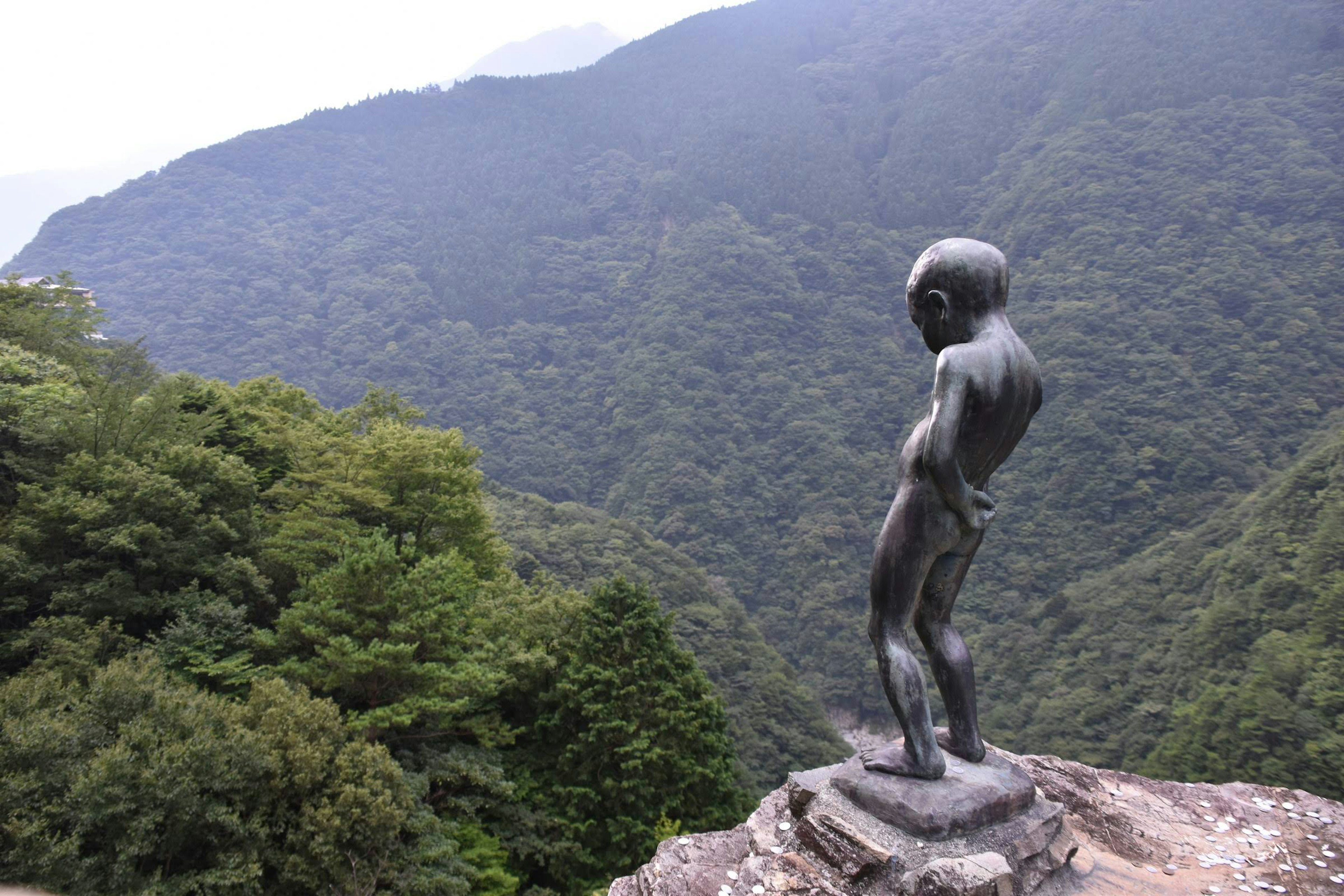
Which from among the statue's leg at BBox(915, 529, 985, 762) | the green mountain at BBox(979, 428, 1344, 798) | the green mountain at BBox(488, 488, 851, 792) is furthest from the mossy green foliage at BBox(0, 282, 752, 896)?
the green mountain at BBox(979, 428, 1344, 798)

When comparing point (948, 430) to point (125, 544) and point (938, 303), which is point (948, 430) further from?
point (125, 544)

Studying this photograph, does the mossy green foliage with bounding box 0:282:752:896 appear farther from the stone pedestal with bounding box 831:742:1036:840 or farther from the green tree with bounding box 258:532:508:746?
the stone pedestal with bounding box 831:742:1036:840

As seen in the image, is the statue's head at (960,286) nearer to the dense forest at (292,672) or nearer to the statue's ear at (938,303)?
the statue's ear at (938,303)

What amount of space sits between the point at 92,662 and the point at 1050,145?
10839 centimetres

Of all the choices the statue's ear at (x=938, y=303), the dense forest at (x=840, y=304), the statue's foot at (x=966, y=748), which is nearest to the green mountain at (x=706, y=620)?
the dense forest at (x=840, y=304)

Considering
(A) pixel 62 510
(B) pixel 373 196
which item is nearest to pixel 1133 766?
(A) pixel 62 510

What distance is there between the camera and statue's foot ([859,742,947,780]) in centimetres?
475

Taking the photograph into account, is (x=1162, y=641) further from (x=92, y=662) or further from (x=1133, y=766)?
(x=92, y=662)

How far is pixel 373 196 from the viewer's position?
124625mm

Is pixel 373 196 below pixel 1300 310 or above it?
above

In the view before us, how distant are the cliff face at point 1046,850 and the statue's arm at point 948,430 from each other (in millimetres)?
2068

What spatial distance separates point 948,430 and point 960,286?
3.36 feet

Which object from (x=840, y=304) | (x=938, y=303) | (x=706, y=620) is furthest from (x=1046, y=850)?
(x=840, y=304)

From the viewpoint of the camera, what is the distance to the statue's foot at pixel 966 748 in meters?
5.12
